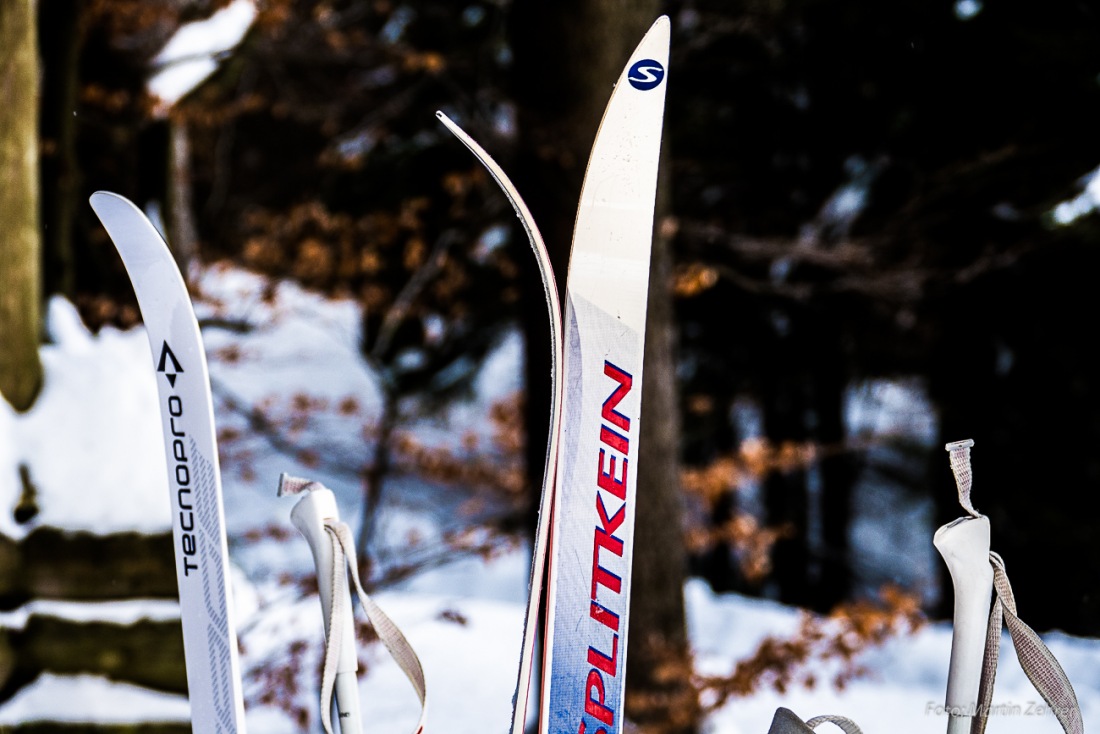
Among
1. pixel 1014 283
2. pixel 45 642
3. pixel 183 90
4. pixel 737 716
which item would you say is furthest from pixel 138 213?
pixel 1014 283

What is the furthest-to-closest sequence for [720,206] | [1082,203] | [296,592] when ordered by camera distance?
[720,206] < [1082,203] < [296,592]

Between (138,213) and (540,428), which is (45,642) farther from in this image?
(540,428)

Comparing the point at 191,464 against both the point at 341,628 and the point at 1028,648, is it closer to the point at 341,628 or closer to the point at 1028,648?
the point at 341,628

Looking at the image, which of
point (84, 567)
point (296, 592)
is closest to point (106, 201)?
point (84, 567)

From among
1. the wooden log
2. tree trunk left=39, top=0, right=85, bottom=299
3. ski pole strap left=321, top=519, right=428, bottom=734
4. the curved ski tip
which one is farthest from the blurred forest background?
ski pole strap left=321, top=519, right=428, bottom=734

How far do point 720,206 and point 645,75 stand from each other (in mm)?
4872

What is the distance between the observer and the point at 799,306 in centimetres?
657

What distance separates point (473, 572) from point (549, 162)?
6399 millimetres

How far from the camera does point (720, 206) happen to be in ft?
19.9

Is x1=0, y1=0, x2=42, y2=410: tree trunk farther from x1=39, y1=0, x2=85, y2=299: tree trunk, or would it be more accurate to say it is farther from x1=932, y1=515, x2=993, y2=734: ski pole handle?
x1=932, y1=515, x2=993, y2=734: ski pole handle

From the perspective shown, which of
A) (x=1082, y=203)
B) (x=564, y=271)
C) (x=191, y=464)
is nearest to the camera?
(x=191, y=464)

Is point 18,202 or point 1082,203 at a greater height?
point 1082,203

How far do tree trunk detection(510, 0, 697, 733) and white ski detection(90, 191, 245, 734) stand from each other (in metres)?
1.37

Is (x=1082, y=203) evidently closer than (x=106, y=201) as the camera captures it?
No
